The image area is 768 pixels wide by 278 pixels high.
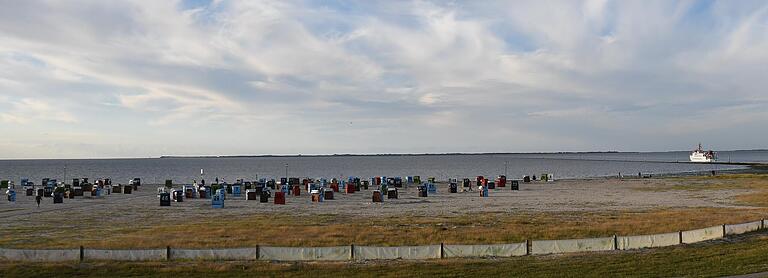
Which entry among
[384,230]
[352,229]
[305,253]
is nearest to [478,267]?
[305,253]

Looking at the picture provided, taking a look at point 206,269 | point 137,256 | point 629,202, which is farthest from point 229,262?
point 629,202

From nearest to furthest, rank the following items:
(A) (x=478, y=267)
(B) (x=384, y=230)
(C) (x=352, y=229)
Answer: (A) (x=478, y=267) < (B) (x=384, y=230) < (C) (x=352, y=229)

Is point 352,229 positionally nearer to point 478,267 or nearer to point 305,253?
point 305,253

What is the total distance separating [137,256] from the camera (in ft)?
72.9

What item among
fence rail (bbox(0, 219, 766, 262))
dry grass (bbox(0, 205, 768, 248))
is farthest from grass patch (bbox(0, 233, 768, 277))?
dry grass (bbox(0, 205, 768, 248))

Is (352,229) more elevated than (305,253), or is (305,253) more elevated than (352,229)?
(305,253)

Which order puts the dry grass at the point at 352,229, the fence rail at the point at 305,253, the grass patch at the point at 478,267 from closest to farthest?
the grass patch at the point at 478,267 → the fence rail at the point at 305,253 → the dry grass at the point at 352,229

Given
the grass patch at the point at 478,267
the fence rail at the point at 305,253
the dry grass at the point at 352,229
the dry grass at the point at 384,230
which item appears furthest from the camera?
the dry grass at the point at 352,229

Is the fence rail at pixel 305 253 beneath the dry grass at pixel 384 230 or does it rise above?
above

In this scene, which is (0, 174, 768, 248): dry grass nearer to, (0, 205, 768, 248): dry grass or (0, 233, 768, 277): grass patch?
(0, 205, 768, 248): dry grass

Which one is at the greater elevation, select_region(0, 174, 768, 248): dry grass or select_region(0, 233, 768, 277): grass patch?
select_region(0, 233, 768, 277): grass patch

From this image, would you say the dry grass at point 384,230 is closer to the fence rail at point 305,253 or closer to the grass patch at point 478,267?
the fence rail at point 305,253

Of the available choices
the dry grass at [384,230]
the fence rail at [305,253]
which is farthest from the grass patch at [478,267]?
the dry grass at [384,230]

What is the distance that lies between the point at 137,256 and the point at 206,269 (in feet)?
10.3
